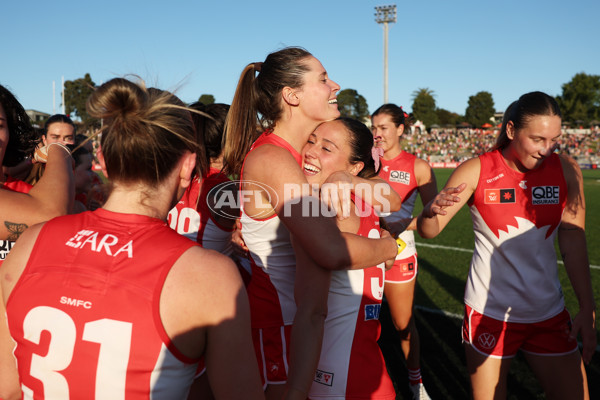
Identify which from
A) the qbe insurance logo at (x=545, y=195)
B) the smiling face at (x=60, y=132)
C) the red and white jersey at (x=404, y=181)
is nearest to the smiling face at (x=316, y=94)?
the qbe insurance logo at (x=545, y=195)

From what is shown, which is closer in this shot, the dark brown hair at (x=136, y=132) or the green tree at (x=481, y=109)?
the dark brown hair at (x=136, y=132)

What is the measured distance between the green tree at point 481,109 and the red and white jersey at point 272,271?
3657 inches

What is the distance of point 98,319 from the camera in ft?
4.13

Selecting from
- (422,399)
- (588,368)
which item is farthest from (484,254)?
(588,368)

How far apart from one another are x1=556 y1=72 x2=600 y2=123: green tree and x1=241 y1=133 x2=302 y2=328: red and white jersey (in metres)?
77.2

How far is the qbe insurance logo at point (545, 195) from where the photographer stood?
10.0ft

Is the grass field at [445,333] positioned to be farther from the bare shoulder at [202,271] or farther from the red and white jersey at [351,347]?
the bare shoulder at [202,271]

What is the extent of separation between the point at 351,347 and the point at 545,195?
196 cm

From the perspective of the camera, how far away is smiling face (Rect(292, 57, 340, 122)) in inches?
94.2

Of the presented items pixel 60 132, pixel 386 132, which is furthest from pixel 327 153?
pixel 60 132

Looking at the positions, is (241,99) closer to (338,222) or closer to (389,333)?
(338,222)

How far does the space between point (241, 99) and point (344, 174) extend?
800 millimetres

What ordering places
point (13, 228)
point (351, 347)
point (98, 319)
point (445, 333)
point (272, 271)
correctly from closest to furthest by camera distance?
point (98, 319) < point (13, 228) < point (351, 347) < point (272, 271) < point (445, 333)

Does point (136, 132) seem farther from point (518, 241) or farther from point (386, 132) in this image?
point (386, 132)
